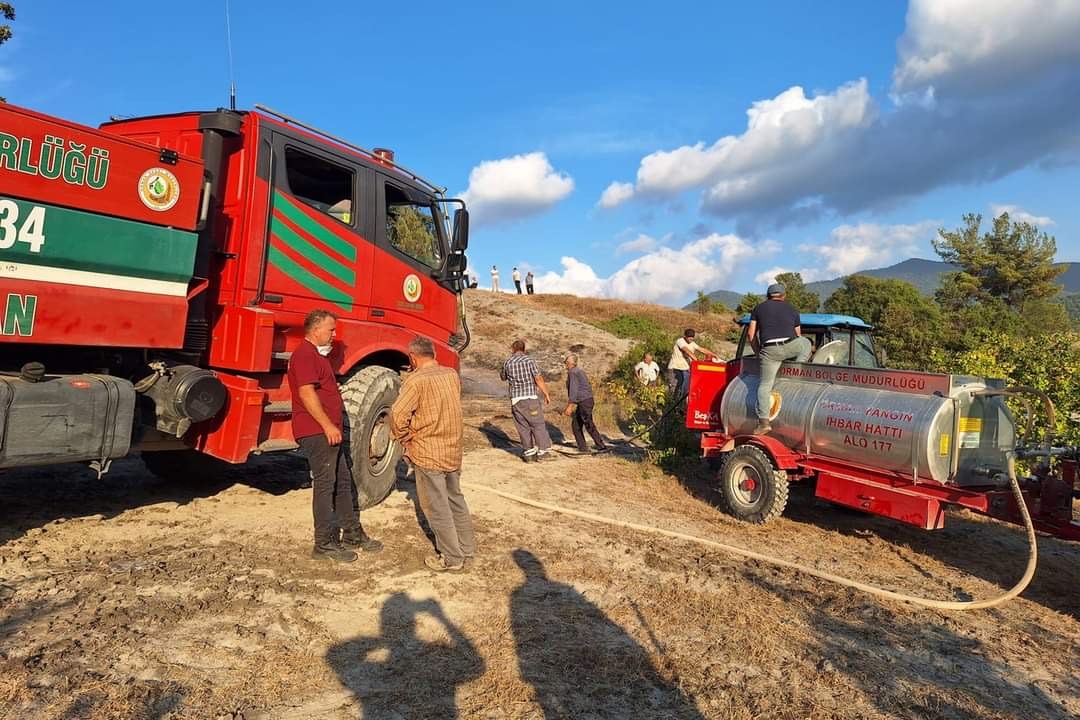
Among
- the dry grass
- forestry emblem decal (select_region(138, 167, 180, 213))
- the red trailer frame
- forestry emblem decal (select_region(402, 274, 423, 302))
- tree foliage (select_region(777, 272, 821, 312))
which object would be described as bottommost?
the red trailer frame

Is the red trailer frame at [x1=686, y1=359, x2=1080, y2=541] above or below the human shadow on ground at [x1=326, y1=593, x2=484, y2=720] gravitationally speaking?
above

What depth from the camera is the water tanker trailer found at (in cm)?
554

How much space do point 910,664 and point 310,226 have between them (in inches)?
211

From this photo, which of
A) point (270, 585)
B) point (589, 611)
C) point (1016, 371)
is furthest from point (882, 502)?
point (270, 585)

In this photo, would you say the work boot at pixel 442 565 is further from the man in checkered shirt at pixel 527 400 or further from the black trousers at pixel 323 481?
the man in checkered shirt at pixel 527 400

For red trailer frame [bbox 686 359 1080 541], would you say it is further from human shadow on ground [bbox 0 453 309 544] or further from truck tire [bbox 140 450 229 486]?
truck tire [bbox 140 450 229 486]

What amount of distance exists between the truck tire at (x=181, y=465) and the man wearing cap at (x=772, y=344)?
5.61 metres

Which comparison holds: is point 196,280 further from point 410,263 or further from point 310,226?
point 410,263

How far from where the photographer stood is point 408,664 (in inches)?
143

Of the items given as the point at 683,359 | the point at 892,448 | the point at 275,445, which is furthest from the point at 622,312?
the point at 275,445

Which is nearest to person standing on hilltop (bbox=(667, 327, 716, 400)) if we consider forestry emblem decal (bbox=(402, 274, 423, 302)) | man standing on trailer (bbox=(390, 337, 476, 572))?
forestry emblem decal (bbox=(402, 274, 423, 302))

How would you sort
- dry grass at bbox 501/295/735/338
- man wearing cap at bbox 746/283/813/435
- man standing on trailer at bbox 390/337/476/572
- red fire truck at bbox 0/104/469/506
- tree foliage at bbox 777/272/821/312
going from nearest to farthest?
red fire truck at bbox 0/104/469/506 < man standing on trailer at bbox 390/337/476/572 < man wearing cap at bbox 746/283/813/435 < dry grass at bbox 501/295/735/338 < tree foliage at bbox 777/272/821/312

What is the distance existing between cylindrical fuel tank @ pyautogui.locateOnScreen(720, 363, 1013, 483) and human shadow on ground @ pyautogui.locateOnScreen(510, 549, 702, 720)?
10.2 feet

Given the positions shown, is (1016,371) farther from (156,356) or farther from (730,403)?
(156,356)
